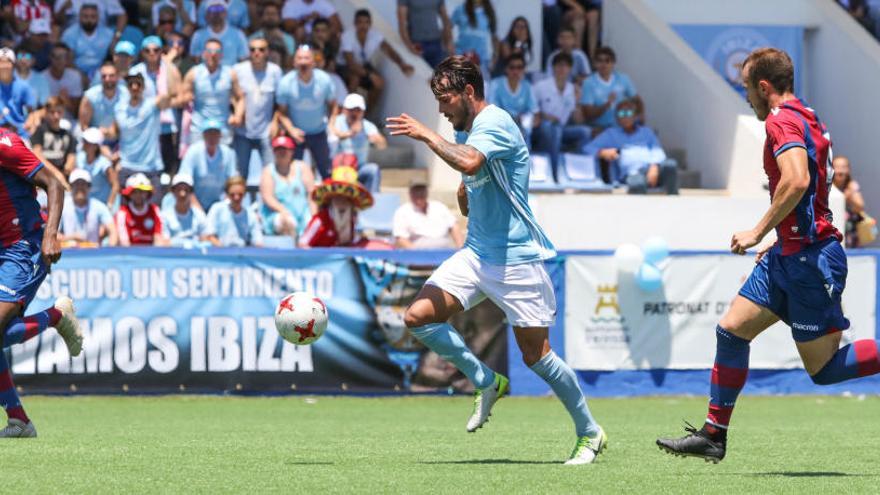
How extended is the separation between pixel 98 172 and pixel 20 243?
332 inches

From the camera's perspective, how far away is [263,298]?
52.2 ft

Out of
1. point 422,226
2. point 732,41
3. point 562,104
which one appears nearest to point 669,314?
point 422,226

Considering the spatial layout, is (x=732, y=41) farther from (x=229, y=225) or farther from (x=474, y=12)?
(x=229, y=225)

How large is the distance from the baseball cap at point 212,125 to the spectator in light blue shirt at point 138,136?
0.57 m

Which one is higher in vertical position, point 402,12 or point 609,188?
point 402,12

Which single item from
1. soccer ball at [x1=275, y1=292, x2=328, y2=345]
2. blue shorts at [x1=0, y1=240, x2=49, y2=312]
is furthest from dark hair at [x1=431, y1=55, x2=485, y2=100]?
blue shorts at [x1=0, y1=240, x2=49, y2=312]

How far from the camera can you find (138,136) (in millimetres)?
18609

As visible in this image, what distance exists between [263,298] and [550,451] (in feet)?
21.5

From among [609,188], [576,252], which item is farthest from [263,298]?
[609,188]

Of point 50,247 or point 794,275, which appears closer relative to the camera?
point 794,275

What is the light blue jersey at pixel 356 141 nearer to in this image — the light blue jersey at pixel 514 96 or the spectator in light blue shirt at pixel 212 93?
the spectator in light blue shirt at pixel 212 93

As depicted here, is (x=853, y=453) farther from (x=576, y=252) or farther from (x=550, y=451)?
(x=576, y=252)

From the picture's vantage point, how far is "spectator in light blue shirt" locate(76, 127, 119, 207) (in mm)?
18359

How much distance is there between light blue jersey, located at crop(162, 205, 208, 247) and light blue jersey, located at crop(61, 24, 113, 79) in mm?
3296
